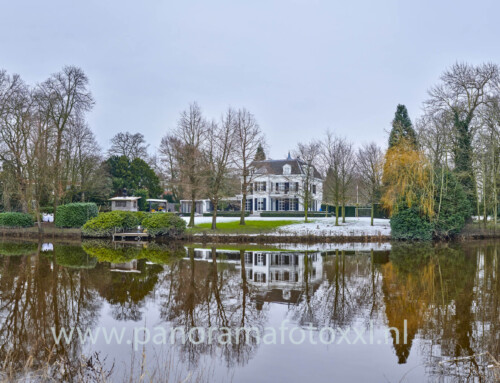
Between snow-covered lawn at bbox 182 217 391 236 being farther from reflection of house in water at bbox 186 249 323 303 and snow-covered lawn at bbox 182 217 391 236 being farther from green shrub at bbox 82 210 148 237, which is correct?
green shrub at bbox 82 210 148 237

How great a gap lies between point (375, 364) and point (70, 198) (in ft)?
120

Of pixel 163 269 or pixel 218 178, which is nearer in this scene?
pixel 163 269

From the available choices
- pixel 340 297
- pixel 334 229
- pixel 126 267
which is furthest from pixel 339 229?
pixel 340 297

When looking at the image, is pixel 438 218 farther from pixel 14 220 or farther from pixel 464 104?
pixel 14 220

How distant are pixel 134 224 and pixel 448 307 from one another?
22993 mm

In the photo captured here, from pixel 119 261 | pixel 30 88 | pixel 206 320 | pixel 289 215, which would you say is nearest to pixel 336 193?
pixel 289 215

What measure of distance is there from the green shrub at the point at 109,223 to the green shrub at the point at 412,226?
17.2 metres

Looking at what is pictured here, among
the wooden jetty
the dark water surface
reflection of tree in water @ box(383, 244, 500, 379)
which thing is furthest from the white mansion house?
the dark water surface

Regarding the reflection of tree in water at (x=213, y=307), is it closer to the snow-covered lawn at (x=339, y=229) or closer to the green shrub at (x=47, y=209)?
the snow-covered lawn at (x=339, y=229)

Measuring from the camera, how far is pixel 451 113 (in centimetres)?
3103

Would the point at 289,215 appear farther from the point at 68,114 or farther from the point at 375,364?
the point at 375,364

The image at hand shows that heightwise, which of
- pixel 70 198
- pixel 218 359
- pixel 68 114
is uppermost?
pixel 68 114

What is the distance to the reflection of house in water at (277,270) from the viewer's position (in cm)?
1080

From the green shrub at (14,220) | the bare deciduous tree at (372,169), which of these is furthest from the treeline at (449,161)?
the green shrub at (14,220)
